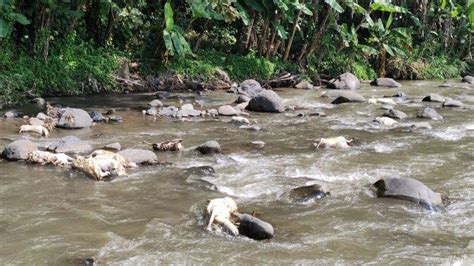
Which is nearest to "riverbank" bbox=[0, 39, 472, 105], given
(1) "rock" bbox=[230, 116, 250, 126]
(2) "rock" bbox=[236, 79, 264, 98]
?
(2) "rock" bbox=[236, 79, 264, 98]

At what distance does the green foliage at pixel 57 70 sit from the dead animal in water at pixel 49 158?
4.92m

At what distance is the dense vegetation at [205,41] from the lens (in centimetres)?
1262

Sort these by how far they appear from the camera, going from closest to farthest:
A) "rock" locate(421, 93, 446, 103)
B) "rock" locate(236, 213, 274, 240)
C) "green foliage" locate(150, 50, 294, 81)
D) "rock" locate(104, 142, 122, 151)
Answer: "rock" locate(236, 213, 274, 240) < "rock" locate(104, 142, 122, 151) < "rock" locate(421, 93, 446, 103) < "green foliage" locate(150, 50, 294, 81)

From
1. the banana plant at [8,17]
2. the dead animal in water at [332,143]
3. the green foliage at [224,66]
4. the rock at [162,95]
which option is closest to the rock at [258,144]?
the dead animal in water at [332,143]

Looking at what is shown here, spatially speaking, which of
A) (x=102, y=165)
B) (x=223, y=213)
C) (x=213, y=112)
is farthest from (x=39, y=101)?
(x=223, y=213)

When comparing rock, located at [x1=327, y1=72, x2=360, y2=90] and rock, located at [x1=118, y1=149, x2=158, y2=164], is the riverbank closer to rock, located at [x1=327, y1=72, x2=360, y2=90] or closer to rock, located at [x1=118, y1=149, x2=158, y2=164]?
rock, located at [x1=327, y1=72, x2=360, y2=90]

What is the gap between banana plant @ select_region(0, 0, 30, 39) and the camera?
35.9 feet

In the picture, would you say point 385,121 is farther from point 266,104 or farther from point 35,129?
point 35,129

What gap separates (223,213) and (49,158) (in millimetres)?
2924

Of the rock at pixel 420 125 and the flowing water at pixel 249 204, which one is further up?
the flowing water at pixel 249 204

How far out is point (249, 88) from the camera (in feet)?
47.9

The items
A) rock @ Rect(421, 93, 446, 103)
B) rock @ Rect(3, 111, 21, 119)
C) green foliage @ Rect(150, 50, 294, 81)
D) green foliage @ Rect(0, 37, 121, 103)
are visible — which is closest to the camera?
rock @ Rect(3, 111, 21, 119)

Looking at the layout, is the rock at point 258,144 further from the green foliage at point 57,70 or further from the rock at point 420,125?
the green foliage at point 57,70

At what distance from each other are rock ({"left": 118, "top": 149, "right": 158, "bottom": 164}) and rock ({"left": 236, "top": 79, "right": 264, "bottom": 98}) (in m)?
7.18
